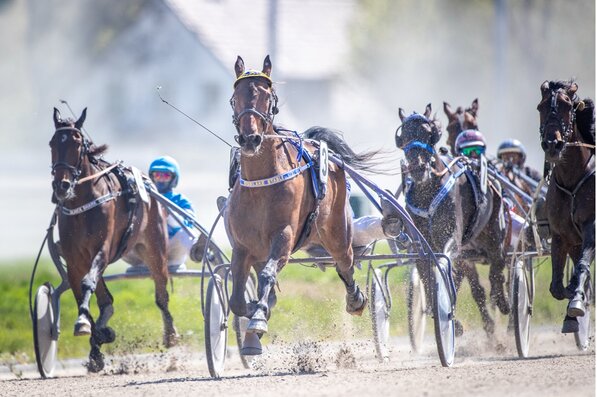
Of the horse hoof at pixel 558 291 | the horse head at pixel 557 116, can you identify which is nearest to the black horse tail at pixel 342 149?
the horse head at pixel 557 116

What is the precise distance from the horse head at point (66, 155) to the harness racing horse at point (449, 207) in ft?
A: 7.59

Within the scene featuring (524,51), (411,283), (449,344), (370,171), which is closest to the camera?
(449,344)

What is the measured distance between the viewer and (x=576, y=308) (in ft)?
24.6

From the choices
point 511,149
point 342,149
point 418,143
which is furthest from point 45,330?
point 511,149

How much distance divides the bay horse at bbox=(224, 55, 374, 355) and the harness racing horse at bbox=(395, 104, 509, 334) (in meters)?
0.97

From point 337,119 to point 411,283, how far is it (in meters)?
23.4

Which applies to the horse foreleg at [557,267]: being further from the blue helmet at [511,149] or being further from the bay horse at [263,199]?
the blue helmet at [511,149]

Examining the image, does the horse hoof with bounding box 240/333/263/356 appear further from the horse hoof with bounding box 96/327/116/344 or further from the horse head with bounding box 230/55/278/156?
the horse hoof with bounding box 96/327/116/344

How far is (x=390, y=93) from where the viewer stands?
3309cm

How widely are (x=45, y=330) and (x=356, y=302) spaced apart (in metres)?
2.38

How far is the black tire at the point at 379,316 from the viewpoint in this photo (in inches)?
360

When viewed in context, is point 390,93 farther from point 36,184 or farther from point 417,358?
point 417,358

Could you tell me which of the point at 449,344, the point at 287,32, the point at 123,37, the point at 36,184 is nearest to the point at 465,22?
the point at 287,32

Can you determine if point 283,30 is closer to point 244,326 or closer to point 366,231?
point 244,326
